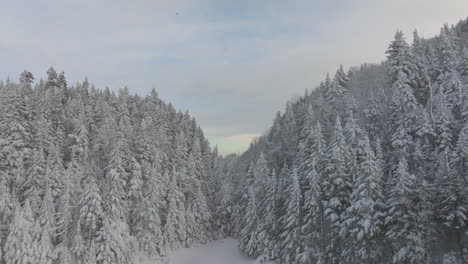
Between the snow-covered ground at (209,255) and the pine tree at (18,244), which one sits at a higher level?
the pine tree at (18,244)

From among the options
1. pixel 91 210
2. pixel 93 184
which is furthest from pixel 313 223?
pixel 93 184

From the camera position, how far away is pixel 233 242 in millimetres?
66188

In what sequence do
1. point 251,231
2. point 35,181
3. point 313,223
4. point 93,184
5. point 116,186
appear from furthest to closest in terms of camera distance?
1. point 251,231
2. point 116,186
3. point 35,181
4. point 93,184
5. point 313,223

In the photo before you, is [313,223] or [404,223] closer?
[404,223]

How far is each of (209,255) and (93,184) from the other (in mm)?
23797

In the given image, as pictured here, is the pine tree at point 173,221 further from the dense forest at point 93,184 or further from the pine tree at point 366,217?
the pine tree at point 366,217

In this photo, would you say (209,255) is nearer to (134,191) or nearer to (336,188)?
(134,191)

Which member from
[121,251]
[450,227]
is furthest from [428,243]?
[121,251]

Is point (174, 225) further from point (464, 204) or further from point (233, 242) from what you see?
point (464, 204)

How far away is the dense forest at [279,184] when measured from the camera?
120 feet

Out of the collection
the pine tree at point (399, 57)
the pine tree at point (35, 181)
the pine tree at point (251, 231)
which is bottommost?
the pine tree at point (251, 231)

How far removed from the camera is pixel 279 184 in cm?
5378

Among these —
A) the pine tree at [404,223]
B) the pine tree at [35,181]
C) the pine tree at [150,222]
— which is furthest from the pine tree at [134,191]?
the pine tree at [404,223]

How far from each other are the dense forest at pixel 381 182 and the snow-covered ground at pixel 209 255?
2.64m
